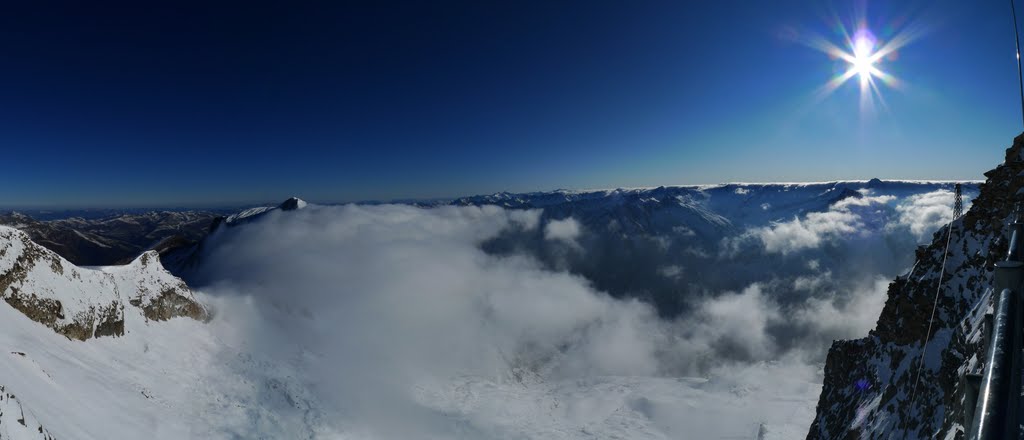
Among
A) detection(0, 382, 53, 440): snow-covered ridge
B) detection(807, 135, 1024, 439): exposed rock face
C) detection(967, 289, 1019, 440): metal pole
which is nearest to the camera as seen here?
detection(967, 289, 1019, 440): metal pole

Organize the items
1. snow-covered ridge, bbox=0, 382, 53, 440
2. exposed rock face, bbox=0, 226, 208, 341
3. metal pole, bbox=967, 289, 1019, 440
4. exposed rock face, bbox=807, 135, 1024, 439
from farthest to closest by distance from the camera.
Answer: exposed rock face, bbox=0, 226, 208, 341, exposed rock face, bbox=807, 135, 1024, 439, snow-covered ridge, bbox=0, 382, 53, 440, metal pole, bbox=967, 289, 1019, 440

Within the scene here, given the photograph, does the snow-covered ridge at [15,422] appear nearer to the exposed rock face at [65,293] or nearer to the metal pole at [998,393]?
the metal pole at [998,393]

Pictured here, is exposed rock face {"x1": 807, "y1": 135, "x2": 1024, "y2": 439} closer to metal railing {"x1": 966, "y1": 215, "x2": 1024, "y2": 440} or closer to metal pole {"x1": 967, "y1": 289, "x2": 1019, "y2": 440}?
metal railing {"x1": 966, "y1": 215, "x2": 1024, "y2": 440}

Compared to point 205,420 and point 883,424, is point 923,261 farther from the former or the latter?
point 205,420

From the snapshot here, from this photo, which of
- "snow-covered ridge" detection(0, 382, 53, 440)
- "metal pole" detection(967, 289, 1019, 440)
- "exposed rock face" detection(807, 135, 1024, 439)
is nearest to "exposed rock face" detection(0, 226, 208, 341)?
"snow-covered ridge" detection(0, 382, 53, 440)

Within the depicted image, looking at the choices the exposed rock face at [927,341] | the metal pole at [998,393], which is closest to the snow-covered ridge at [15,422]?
the metal pole at [998,393]

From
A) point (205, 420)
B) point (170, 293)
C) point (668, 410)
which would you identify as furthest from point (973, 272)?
point (668, 410)

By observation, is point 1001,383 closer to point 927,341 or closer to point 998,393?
point 998,393

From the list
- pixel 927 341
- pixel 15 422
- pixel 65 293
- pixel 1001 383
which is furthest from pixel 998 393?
pixel 65 293
